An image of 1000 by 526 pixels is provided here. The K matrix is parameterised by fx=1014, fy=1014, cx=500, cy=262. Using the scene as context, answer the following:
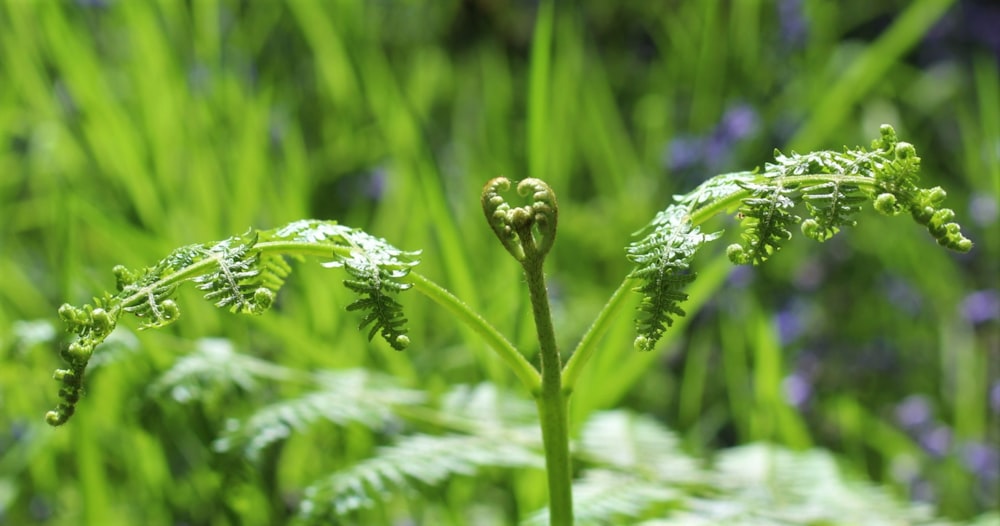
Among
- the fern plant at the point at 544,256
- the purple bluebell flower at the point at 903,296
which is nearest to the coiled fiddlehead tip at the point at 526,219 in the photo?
the fern plant at the point at 544,256

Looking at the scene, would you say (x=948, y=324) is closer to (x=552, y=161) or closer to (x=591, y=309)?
(x=591, y=309)

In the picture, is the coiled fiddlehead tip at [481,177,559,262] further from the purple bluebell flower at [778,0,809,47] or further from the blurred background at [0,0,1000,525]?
the purple bluebell flower at [778,0,809,47]

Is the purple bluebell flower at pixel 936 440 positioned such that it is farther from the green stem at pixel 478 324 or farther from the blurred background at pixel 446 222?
the green stem at pixel 478 324

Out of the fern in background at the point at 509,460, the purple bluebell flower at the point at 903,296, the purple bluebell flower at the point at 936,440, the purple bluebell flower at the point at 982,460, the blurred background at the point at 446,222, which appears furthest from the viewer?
the purple bluebell flower at the point at 903,296

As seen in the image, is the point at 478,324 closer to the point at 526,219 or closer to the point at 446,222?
the point at 526,219

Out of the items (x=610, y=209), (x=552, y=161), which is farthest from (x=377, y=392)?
(x=610, y=209)

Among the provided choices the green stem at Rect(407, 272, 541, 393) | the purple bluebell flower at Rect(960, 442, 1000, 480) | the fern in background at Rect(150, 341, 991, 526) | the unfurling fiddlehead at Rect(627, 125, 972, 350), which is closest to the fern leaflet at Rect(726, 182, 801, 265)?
the unfurling fiddlehead at Rect(627, 125, 972, 350)

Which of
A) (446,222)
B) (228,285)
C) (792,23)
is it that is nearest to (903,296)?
(792,23)
